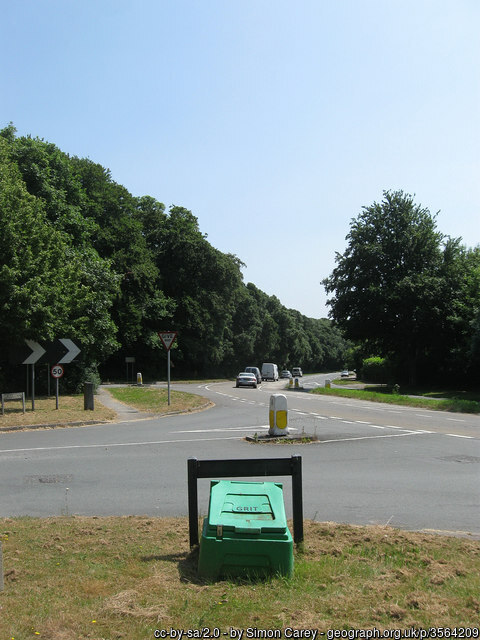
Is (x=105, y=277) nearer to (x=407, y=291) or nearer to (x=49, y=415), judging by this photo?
(x=49, y=415)

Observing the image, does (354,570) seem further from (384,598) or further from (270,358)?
(270,358)

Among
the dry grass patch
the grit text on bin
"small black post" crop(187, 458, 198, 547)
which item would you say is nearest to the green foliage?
the dry grass patch

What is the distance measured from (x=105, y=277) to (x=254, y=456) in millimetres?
24077

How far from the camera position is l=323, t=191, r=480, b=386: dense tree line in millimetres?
46812

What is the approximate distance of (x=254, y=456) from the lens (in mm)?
11641

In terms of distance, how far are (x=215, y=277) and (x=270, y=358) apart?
47.2m

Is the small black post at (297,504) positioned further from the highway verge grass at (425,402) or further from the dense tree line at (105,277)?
the highway verge grass at (425,402)

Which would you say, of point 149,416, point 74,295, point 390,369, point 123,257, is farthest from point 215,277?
point 149,416

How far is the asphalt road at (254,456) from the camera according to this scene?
7.26m

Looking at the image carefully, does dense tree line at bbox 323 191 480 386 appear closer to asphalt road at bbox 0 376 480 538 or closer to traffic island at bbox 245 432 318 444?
asphalt road at bbox 0 376 480 538

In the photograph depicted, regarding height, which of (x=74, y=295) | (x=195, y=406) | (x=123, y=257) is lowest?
(x=195, y=406)

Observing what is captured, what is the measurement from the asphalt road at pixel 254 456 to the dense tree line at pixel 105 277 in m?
8.54

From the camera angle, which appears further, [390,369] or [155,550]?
[390,369]

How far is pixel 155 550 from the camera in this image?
520 cm
